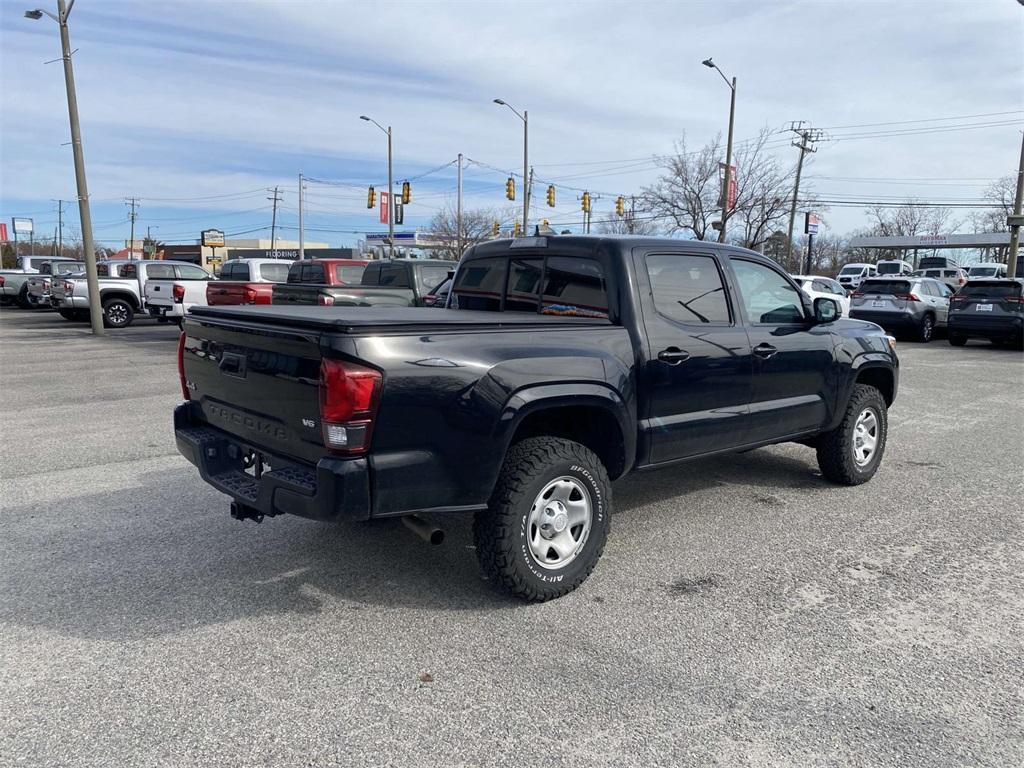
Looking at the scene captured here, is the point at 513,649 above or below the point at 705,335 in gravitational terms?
below

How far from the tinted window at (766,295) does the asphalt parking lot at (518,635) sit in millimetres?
1344

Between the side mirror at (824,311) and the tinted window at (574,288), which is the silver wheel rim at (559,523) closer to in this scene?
the tinted window at (574,288)

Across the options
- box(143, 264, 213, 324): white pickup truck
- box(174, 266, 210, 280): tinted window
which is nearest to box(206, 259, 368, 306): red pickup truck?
box(174, 266, 210, 280): tinted window

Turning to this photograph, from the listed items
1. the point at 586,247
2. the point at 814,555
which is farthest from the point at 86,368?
the point at 814,555

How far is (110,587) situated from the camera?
12.8 feet

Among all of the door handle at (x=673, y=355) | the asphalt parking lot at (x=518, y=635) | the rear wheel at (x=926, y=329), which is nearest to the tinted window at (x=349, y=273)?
the asphalt parking lot at (x=518, y=635)

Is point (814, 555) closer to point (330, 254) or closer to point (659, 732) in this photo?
point (659, 732)

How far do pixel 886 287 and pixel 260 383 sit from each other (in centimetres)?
1953

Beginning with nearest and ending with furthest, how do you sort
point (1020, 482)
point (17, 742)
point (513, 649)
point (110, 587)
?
1. point (17, 742)
2. point (513, 649)
3. point (110, 587)
4. point (1020, 482)

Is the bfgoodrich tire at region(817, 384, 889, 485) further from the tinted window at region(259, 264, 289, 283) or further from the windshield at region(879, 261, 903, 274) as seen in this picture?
the windshield at region(879, 261, 903, 274)

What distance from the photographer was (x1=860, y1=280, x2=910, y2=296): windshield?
63.5ft

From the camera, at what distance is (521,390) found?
3.62 metres

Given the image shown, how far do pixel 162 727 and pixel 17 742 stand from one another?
47 cm

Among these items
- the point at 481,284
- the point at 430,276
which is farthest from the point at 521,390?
the point at 430,276
